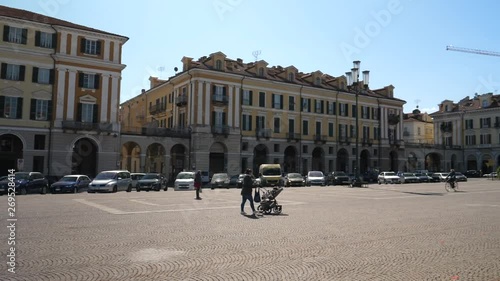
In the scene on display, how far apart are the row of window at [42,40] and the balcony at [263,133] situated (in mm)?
20810

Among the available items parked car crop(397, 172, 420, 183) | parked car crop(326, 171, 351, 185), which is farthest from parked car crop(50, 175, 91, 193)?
parked car crop(397, 172, 420, 183)

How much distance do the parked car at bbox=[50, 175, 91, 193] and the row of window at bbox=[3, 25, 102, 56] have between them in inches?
650

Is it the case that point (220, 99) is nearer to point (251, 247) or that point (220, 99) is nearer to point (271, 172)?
point (271, 172)

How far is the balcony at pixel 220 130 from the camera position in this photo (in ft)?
156

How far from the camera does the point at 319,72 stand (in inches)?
2368

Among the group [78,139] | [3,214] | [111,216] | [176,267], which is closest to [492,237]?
[176,267]

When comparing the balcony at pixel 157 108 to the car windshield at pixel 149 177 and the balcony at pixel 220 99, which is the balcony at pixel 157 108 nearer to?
the balcony at pixel 220 99

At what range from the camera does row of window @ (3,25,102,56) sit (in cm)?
3703

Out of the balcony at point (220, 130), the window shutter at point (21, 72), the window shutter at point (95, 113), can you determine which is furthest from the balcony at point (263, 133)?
the window shutter at point (21, 72)

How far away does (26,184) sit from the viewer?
2653cm

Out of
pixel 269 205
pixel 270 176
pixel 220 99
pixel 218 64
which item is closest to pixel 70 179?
pixel 270 176

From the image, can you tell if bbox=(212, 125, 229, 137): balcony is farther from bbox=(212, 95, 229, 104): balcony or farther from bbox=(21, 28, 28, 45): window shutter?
bbox=(21, 28, 28, 45): window shutter

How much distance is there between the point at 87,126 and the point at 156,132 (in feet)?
26.7

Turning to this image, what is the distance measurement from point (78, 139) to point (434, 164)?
65.0 m
